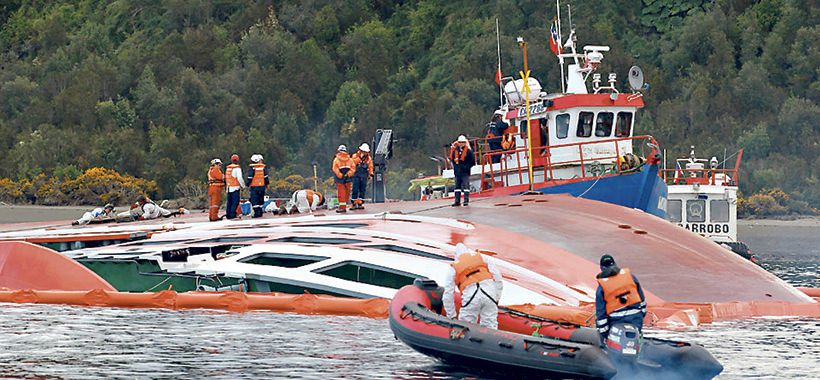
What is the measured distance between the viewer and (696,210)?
159 ft

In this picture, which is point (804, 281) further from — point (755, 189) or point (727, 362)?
point (755, 189)

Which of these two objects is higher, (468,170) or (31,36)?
(31,36)

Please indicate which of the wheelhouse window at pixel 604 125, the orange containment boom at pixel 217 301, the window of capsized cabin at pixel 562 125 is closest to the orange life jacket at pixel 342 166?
the window of capsized cabin at pixel 562 125

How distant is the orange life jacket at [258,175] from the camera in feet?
119

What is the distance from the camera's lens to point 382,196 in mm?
42812

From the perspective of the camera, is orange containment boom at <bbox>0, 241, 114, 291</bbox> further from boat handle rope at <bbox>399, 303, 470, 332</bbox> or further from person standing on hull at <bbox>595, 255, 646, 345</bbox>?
person standing on hull at <bbox>595, 255, 646, 345</bbox>

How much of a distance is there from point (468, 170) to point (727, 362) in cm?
1384

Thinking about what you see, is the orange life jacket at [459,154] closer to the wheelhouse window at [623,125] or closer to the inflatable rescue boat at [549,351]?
the wheelhouse window at [623,125]

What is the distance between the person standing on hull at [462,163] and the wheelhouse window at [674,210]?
46.4 ft

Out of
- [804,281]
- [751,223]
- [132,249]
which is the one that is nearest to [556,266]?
[132,249]

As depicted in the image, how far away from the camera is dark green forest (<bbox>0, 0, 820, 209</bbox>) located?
7950 centimetres

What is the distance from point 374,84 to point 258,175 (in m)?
57.7

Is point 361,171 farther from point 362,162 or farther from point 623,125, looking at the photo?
point 623,125

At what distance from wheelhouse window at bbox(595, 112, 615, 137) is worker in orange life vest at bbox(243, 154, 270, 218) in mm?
10080
